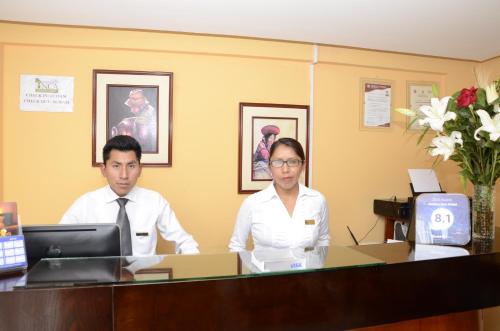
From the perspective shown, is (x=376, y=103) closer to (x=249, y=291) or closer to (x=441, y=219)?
(x=441, y=219)

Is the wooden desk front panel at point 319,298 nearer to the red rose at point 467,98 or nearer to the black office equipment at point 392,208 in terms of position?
the red rose at point 467,98

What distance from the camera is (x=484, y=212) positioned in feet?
5.02

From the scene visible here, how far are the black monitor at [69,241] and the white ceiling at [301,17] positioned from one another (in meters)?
1.53

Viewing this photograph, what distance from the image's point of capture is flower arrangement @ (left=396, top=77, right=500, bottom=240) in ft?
4.77

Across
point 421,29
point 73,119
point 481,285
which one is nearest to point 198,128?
point 73,119

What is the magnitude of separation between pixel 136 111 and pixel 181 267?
6.39ft

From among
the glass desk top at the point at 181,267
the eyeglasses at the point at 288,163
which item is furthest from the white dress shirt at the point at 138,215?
the glass desk top at the point at 181,267

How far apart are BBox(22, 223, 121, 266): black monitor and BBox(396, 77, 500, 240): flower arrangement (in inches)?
54.4

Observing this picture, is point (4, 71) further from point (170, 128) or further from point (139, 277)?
point (139, 277)

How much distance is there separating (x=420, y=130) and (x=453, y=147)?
199 cm

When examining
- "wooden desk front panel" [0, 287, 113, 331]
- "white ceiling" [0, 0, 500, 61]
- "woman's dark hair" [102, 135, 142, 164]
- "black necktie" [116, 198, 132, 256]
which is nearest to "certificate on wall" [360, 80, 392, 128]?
"white ceiling" [0, 0, 500, 61]

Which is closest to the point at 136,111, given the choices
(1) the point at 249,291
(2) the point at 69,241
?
(2) the point at 69,241

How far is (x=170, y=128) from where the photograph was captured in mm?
2732

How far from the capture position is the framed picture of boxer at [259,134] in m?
2.87
